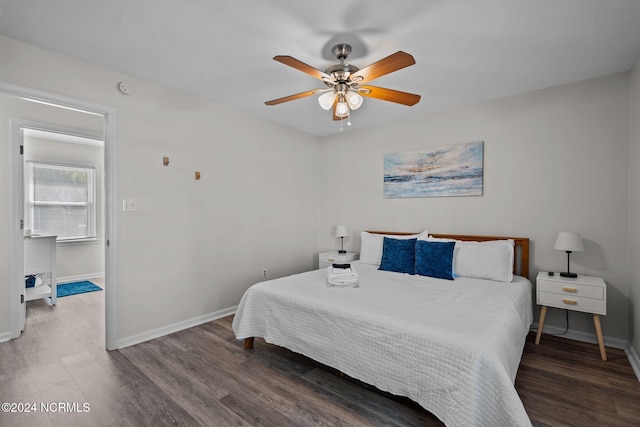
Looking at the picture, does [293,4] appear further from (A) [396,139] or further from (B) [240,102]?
(A) [396,139]

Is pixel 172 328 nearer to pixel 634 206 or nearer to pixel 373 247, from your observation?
pixel 373 247

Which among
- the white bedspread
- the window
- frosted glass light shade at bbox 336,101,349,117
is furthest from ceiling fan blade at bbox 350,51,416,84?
the window

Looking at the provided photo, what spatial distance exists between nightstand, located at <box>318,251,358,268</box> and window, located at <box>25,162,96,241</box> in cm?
443

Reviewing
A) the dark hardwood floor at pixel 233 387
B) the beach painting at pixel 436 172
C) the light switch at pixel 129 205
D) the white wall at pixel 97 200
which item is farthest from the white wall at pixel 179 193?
the white wall at pixel 97 200

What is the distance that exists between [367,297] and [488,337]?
2.97ft

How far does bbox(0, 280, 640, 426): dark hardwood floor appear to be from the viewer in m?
1.83

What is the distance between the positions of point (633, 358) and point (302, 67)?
3.45m

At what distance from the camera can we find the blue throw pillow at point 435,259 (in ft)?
9.95

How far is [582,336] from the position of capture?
2.89m

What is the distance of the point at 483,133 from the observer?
345 cm

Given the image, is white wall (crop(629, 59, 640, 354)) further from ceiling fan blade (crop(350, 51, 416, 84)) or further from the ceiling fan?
ceiling fan blade (crop(350, 51, 416, 84))

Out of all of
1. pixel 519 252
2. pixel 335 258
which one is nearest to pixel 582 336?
pixel 519 252

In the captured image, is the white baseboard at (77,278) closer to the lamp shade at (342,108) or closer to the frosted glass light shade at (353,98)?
the lamp shade at (342,108)

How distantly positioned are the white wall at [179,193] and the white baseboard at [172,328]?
44 millimetres
